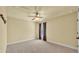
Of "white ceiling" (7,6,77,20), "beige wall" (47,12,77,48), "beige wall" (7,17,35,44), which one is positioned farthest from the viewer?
"beige wall" (7,17,35,44)

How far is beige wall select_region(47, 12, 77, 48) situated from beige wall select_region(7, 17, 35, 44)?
237 cm

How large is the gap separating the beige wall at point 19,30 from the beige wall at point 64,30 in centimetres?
237

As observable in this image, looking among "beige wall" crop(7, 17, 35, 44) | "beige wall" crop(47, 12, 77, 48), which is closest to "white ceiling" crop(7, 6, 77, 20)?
"beige wall" crop(47, 12, 77, 48)

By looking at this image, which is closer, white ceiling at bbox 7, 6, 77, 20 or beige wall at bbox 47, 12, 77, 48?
white ceiling at bbox 7, 6, 77, 20

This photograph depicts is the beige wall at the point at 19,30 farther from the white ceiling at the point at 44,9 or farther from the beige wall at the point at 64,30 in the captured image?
the beige wall at the point at 64,30

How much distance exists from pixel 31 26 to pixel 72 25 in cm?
516

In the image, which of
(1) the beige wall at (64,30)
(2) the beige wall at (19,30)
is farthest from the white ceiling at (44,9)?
(2) the beige wall at (19,30)

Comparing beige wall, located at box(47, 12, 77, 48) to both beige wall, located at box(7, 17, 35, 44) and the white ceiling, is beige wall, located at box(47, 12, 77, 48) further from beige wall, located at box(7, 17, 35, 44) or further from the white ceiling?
beige wall, located at box(7, 17, 35, 44)

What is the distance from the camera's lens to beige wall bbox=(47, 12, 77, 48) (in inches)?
203

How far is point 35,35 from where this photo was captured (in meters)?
10.3

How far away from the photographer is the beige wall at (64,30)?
515 centimetres
